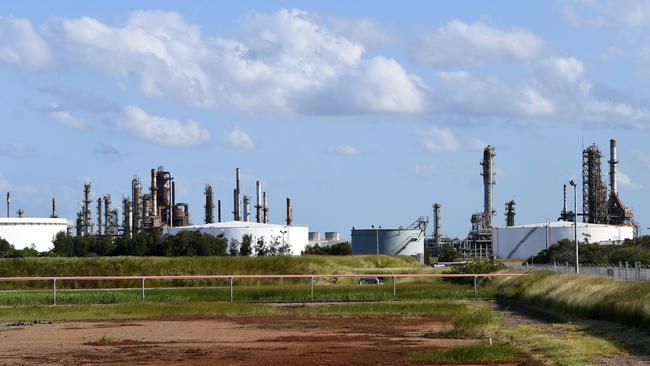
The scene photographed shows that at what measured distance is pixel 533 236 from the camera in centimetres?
14525

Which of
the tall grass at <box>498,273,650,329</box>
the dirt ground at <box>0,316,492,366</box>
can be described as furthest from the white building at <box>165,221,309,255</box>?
the dirt ground at <box>0,316,492,366</box>

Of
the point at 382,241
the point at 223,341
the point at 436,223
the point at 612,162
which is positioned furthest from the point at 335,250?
the point at 223,341

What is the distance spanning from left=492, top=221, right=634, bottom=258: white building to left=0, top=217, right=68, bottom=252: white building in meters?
56.6

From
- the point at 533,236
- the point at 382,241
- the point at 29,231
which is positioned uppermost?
the point at 29,231

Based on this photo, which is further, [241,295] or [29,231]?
[29,231]

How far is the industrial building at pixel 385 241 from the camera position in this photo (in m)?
139

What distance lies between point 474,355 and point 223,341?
9.23 m

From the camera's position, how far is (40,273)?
89.5 metres

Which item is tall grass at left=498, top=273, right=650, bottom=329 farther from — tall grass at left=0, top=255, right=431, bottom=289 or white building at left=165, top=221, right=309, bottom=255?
white building at left=165, top=221, right=309, bottom=255

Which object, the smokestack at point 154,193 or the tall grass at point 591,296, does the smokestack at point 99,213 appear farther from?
the tall grass at point 591,296

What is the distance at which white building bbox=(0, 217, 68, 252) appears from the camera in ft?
444

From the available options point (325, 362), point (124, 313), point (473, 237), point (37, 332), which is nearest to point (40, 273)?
point (124, 313)

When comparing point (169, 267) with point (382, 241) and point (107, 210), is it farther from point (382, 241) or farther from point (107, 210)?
point (107, 210)

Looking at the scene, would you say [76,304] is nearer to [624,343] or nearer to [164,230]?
[624,343]
